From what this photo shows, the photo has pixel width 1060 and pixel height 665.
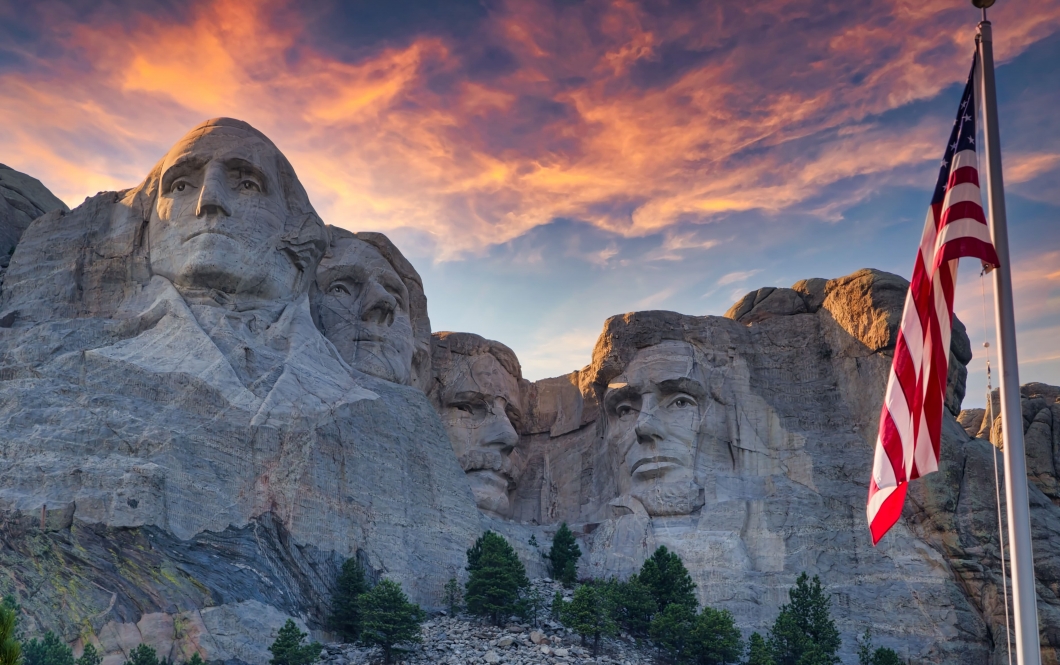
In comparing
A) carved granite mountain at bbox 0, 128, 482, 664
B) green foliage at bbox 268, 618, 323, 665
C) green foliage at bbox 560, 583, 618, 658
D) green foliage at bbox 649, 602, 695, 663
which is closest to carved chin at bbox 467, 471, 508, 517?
carved granite mountain at bbox 0, 128, 482, 664

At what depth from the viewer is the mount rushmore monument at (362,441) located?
805 inches

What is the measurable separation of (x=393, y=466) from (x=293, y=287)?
512 cm

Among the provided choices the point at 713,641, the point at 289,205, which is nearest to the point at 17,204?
the point at 289,205

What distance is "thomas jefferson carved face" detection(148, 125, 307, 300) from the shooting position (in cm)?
2553

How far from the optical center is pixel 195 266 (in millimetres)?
25266

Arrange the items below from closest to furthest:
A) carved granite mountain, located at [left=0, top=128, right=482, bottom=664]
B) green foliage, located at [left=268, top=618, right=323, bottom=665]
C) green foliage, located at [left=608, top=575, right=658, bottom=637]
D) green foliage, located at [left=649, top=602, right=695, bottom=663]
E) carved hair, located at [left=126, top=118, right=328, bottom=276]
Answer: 1. green foliage, located at [left=268, top=618, right=323, bottom=665]
2. carved granite mountain, located at [left=0, top=128, right=482, bottom=664]
3. green foliage, located at [left=649, top=602, right=695, bottom=663]
4. green foliage, located at [left=608, top=575, right=658, bottom=637]
5. carved hair, located at [left=126, top=118, right=328, bottom=276]

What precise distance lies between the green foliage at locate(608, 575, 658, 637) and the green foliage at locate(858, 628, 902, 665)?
179 inches

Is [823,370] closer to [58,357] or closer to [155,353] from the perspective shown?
[155,353]

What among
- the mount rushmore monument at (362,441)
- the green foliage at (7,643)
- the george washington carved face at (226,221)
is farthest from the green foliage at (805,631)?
the green foliage at (7,643)

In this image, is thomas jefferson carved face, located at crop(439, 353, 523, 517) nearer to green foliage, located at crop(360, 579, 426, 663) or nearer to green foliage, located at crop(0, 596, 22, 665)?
green foliage, located at crop(360, 579, 426, 663)

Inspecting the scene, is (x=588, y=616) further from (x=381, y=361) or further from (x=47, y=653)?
(x=47, y=653)

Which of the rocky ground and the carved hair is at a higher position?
the carved hair

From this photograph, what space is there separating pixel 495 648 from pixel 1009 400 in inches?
542

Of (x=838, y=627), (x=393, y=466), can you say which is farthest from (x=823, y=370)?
(x=393, y=466)
